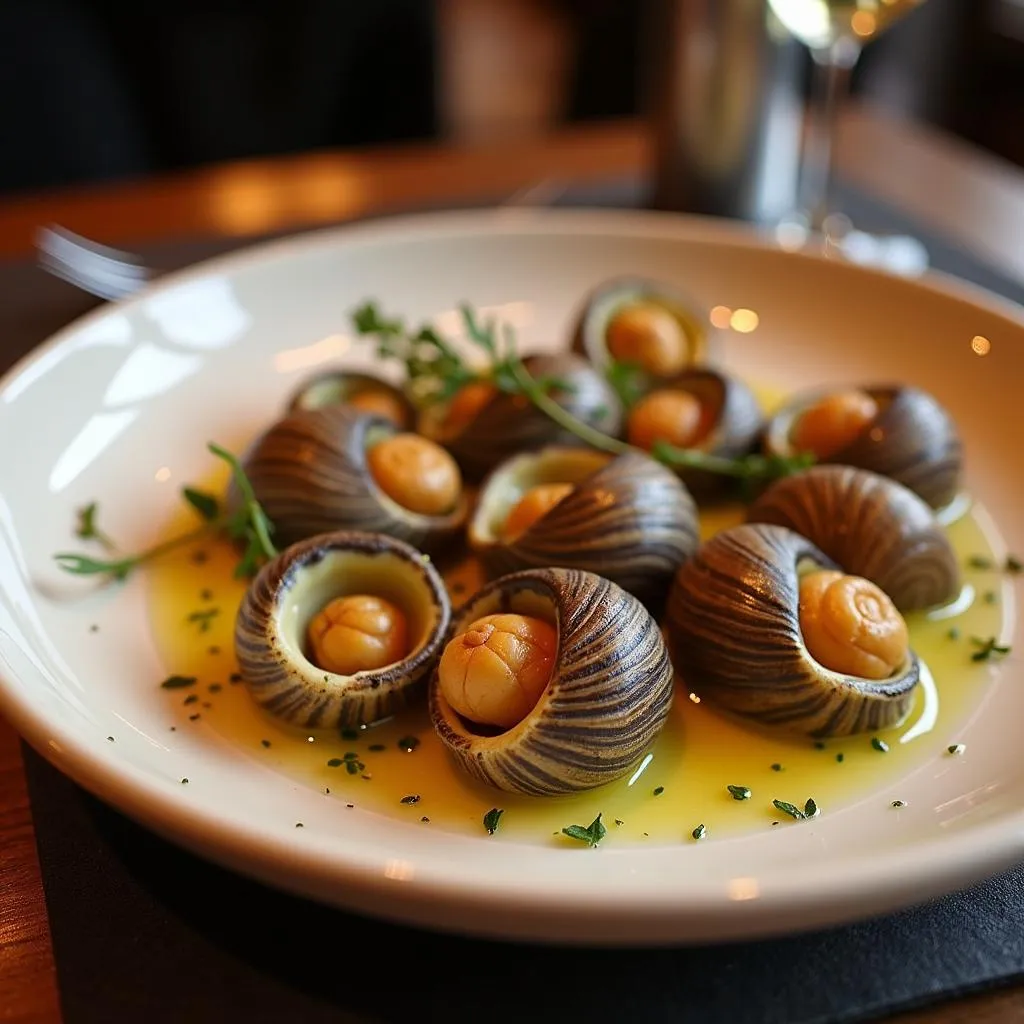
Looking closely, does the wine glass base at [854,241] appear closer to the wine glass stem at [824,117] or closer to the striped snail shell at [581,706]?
the wine glass stem at [824,117]

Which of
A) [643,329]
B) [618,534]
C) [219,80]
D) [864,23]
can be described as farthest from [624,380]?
[219,80]

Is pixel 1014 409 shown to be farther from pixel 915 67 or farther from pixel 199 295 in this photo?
pixel 915 67

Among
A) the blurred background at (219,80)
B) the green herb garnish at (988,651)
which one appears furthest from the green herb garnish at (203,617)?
the blurred background at (219,80)

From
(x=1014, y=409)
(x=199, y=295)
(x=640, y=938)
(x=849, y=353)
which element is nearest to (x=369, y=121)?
(x=199, y=295)

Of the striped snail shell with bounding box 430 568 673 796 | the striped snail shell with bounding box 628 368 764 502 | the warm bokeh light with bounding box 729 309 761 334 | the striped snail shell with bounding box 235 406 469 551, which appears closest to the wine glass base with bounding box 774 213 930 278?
the warm bokeh light with bounding box 729 309 761 334

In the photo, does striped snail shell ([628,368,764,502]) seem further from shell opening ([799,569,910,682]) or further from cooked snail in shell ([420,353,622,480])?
shell opening ([799,569,910,682])

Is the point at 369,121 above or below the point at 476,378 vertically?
below
